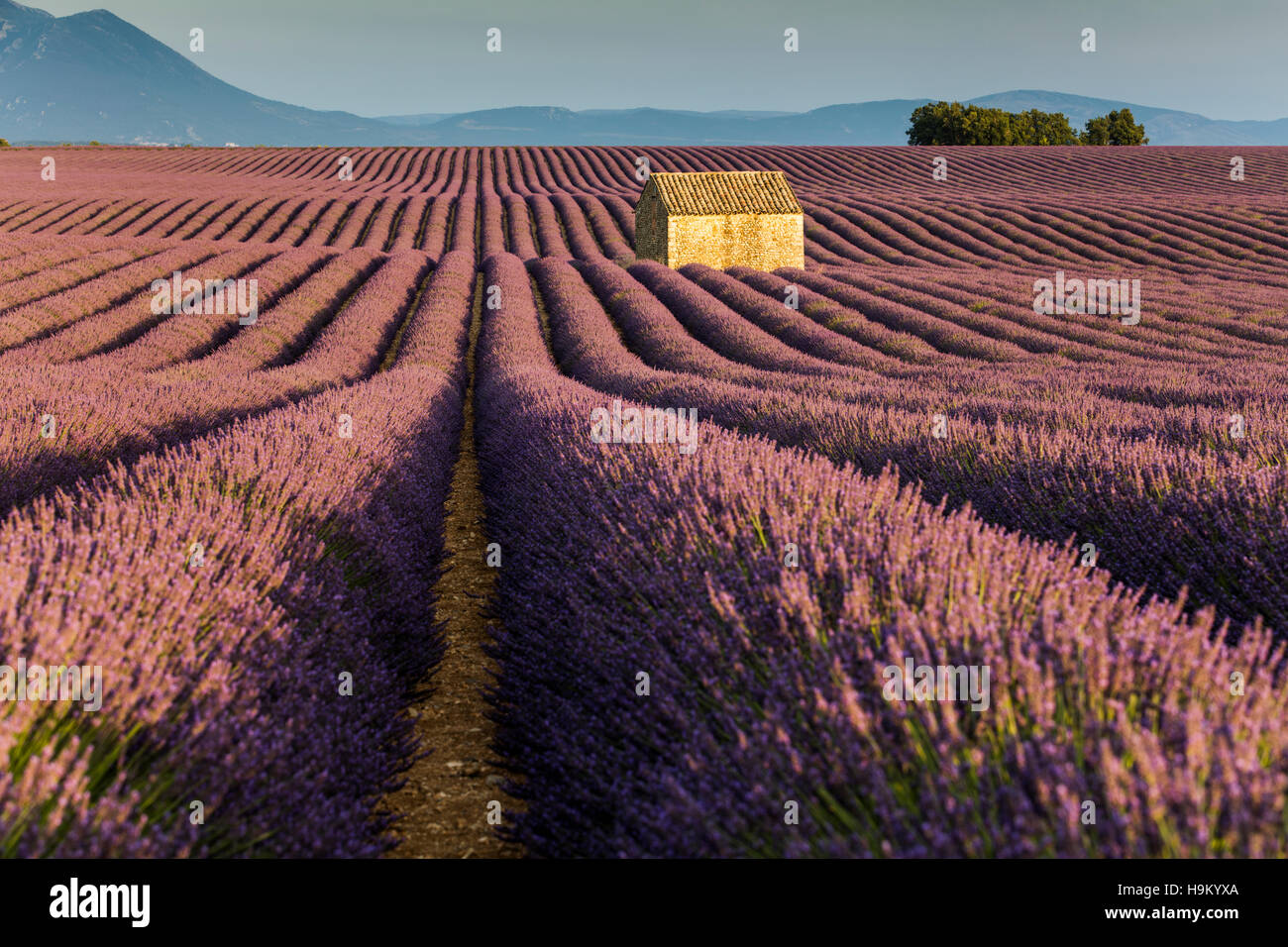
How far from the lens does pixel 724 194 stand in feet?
81.5

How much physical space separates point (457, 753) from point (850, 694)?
2123 mm

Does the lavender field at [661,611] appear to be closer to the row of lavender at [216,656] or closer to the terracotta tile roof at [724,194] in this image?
the row of lavender at [216,656]

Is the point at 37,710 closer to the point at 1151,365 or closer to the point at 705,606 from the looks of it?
the point at 705,606

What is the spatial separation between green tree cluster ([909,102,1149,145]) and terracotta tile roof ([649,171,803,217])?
146ft

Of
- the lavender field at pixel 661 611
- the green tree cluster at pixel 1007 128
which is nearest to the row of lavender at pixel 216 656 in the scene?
the lavender field at pixel 661 611

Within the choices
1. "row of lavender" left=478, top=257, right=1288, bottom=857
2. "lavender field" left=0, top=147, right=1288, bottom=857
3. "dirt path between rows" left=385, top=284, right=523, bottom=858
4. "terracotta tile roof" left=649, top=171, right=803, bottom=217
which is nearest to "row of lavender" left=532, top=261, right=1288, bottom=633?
"lavender field" left=0, top=147, right=1288, bottom=857

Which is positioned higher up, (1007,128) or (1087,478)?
(1007,128)

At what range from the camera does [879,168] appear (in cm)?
5134

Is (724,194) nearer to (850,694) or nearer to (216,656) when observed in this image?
(216,656)

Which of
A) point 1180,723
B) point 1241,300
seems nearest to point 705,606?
point 1180,723

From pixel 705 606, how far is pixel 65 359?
11348mm

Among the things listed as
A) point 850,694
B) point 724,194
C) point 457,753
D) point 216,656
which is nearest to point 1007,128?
point 724,194

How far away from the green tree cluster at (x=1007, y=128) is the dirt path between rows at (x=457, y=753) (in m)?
67.5

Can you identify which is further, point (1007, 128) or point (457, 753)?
point (1007, 128)
